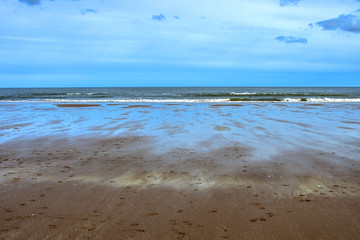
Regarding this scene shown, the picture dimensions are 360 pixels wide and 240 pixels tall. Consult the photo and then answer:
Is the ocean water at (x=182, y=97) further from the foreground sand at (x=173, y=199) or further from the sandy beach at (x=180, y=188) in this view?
the foreground sand at (x=173, y=199)

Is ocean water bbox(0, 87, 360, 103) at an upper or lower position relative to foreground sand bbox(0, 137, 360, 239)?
lower

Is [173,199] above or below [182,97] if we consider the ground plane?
above

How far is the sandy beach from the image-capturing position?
3824mm

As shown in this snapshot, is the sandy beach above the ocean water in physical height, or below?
above

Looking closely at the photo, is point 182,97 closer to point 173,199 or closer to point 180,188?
point 180,188

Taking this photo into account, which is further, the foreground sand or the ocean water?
the ocean water

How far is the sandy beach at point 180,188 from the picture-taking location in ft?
12.5

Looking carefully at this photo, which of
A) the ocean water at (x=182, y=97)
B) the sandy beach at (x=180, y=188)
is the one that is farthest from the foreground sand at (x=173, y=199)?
the ocean water at (x=182, y=97)

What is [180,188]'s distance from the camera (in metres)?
5.23

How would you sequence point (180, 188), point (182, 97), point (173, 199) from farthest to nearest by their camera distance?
1. point (182, 97)
2. point (180, 188)
3. point (173, 199)

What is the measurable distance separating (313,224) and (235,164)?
9.36ft

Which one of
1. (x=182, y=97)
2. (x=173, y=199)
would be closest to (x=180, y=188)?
(x=173, y=199)

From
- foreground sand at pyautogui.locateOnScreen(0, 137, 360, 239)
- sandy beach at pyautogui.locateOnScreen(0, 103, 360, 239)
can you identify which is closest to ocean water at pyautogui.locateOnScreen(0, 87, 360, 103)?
sandy beach at pyautogui.locateOnScreen(0, 103, 360, 239)

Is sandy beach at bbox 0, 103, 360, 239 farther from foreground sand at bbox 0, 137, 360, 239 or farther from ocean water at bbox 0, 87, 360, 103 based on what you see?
ocean water at bbox 0, 87, 360, 103
